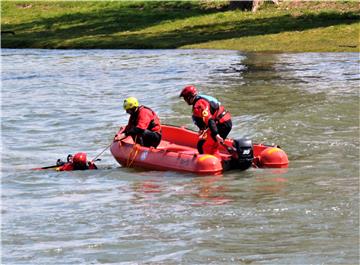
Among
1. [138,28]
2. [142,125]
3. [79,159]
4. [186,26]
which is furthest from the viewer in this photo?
[138,28]

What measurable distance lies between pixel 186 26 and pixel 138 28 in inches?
101

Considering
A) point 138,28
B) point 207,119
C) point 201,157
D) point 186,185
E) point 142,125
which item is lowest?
point 186,185

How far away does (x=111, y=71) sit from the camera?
3500cm

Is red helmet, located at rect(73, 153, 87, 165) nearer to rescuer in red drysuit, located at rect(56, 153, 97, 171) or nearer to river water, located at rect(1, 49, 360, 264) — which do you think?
rescuer in red drysuit, located at rect(56, 153, 97, 171)

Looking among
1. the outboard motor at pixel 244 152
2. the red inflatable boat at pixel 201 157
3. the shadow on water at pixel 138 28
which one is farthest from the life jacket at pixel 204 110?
the shadow on water at pixel 138 28

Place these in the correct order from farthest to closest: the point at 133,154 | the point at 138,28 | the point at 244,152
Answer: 1. the point at 138,28
2. the point at 133,154
3. the point at 244,152

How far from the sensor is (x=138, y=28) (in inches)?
1748

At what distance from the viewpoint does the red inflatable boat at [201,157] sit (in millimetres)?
16375

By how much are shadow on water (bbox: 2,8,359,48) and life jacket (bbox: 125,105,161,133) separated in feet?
73.5

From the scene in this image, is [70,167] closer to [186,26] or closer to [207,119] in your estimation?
[207,119]

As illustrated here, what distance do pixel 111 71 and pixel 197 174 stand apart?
19093 millimetres

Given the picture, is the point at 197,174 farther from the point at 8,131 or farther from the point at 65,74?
the point at 65,74

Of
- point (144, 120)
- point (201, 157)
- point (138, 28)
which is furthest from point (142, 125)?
point (138, 28)

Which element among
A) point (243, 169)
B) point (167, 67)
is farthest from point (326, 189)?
point (167, 67)
